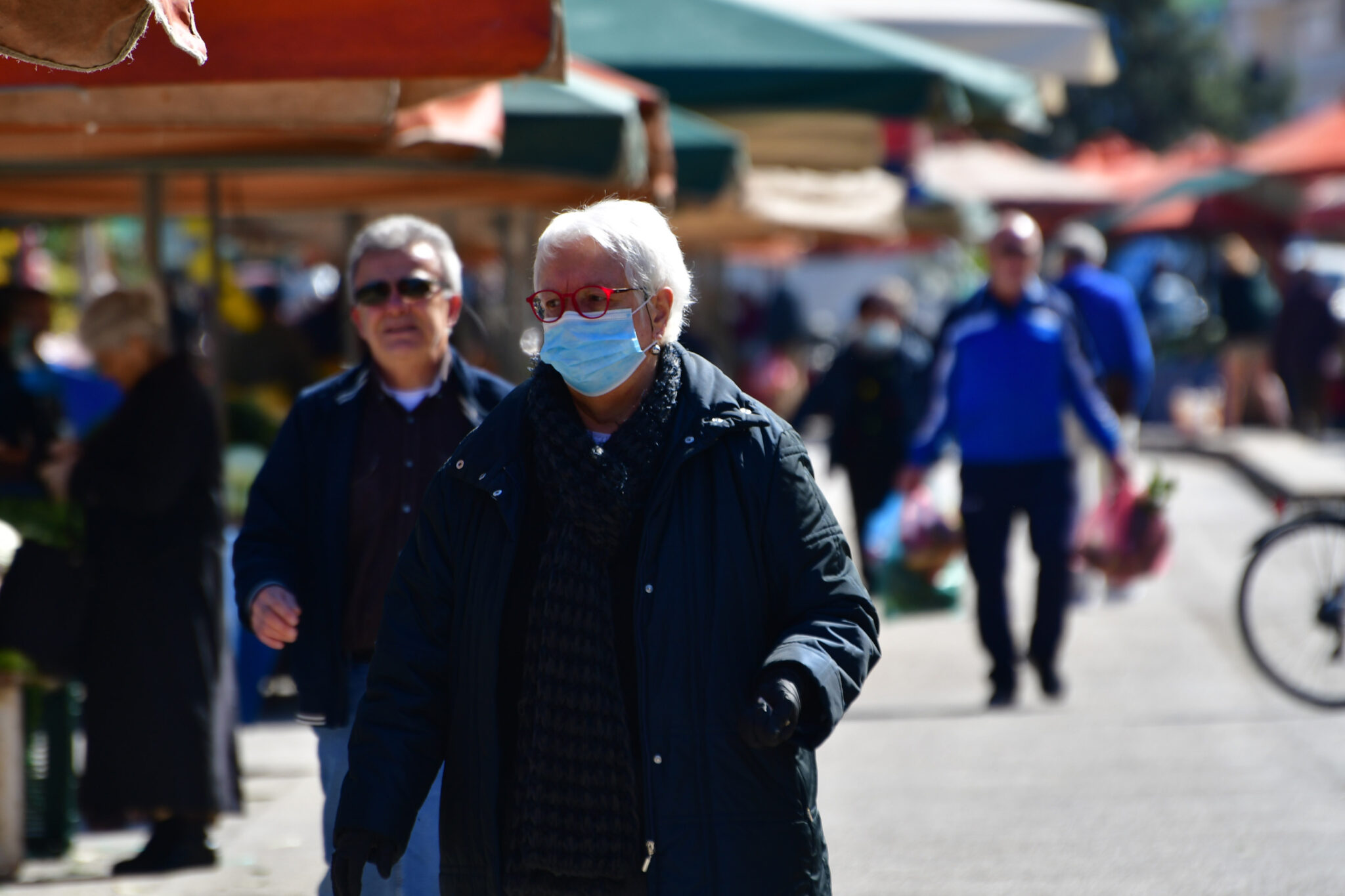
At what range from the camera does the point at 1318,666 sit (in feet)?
25.6

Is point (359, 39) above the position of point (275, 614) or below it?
above

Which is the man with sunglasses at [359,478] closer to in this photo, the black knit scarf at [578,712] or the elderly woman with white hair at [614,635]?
the elderly woman with white hair at [614,635]

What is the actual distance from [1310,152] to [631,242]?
19072 millimetres

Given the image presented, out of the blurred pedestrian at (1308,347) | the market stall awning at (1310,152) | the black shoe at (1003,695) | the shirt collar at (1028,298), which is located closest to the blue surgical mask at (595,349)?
the shirt collar at (1028,298)

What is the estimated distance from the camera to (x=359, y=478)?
411 cm

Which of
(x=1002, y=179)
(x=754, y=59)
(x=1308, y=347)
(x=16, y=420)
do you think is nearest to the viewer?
(x=16, y=420)

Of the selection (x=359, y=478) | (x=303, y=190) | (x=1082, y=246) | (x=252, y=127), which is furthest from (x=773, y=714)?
(x=1082, y=246)

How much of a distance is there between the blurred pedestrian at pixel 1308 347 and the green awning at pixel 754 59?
10606mm

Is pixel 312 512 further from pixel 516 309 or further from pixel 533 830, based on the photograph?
pixel 516 309

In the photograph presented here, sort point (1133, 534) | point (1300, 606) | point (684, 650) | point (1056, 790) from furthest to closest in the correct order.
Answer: point (1133, 534) → point (1300, 606) → point (1056, 790) → point (684, 650)

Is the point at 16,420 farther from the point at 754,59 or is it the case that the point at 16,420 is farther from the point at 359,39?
the point at 359,39

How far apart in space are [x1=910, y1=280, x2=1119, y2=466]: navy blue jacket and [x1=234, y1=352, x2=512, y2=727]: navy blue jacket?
13.1ft

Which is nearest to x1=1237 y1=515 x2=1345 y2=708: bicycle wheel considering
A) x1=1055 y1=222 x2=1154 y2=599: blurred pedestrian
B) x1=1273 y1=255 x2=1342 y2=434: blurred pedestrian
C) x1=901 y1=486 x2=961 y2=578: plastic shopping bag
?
x1=901 y1=486 x2=961 y2=578: plastic shopping bag

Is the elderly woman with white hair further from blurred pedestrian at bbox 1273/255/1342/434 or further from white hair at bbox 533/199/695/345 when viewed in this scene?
blurred pedestrian at bbox 1273/255/1342/434
